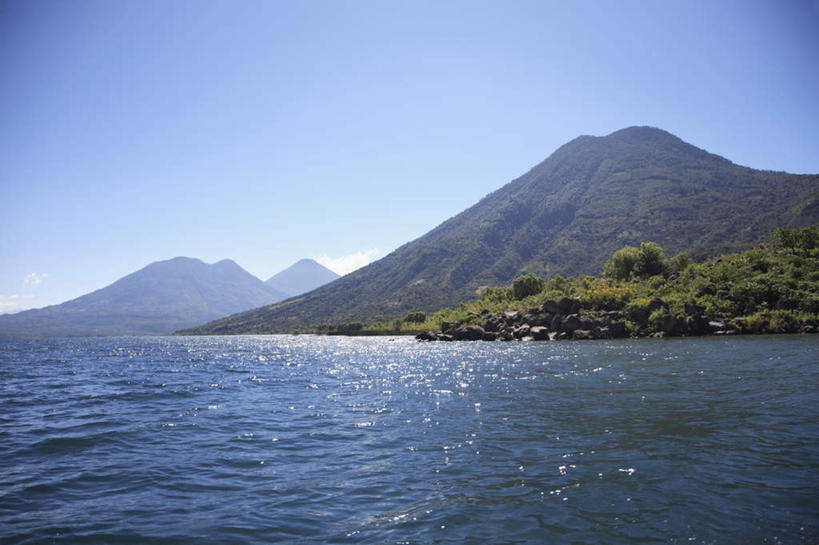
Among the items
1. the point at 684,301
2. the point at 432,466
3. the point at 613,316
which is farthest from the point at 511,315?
the point at 432,466

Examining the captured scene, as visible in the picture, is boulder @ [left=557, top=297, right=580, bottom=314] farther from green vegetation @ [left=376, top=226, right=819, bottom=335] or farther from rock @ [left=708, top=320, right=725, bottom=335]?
rock @ [left=708, top=320, right=725, bottom=335]

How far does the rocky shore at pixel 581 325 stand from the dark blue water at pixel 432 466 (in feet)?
134

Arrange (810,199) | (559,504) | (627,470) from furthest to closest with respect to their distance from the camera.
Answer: (810,199)
(627,470)
(559,504)

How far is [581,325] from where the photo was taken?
66688mm

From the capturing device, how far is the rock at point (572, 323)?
219 ft

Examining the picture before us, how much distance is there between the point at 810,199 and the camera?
152125mm

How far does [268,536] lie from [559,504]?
514 cm

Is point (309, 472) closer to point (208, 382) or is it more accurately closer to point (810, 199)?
point (208, 382)

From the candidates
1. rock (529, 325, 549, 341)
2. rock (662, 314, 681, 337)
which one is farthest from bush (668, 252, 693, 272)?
rock (529, 325, 549, 341)

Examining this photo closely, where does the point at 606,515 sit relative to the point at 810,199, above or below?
below

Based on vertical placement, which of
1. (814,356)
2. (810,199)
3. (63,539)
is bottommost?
(814,356)

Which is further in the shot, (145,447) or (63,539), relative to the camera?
(145,447)

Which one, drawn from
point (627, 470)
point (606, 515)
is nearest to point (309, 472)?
point (606, 515)

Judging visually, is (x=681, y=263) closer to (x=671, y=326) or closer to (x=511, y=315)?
(x=671, y=326)
